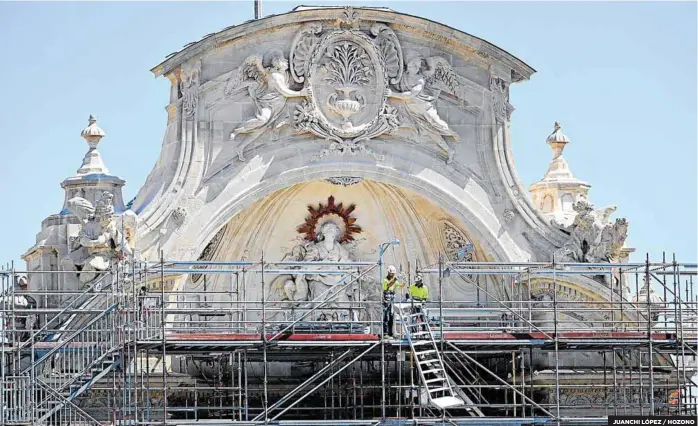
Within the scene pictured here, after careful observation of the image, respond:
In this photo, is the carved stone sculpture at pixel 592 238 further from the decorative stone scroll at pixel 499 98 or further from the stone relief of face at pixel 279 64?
the stone relief of face at pixel 279 64

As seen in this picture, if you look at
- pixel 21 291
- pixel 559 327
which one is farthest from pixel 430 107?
pixel 21 291

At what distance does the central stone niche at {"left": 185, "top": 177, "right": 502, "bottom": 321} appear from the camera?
39.8 meters

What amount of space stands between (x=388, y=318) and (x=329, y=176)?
3805 mm

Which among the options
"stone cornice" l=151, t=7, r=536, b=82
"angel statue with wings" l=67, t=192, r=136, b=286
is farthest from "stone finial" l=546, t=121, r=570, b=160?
"angel statue with wings" l=67, t=192, r=136, b=286

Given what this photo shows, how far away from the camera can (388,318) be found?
3644cm

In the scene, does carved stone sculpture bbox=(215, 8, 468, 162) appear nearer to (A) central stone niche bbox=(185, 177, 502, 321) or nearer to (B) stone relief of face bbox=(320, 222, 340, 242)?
(A) central stone niche bbox=(185, 177, 502, 321)

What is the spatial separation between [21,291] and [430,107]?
→ 718cm

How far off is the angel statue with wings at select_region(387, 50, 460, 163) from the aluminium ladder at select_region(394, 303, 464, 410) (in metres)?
3.83

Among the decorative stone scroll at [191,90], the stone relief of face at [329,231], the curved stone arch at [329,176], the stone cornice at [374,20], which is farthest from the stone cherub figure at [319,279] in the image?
the stone cornice at [374,20]

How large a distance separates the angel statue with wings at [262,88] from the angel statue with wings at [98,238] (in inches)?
99.8

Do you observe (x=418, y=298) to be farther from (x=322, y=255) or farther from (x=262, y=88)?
(x=262, y=88)

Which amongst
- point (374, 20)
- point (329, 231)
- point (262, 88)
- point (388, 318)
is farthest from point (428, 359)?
point (374, 20)

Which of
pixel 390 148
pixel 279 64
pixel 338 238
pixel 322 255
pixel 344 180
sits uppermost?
pixel 279 64

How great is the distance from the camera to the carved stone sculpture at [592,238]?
129ft
